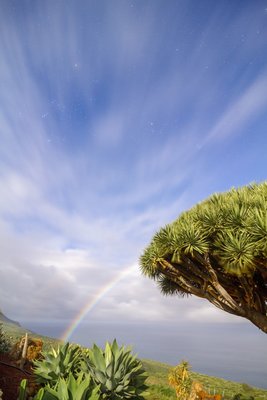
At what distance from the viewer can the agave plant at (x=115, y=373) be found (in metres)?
6.13

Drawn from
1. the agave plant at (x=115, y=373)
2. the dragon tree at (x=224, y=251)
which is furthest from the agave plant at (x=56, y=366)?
the dragon tree at (x=224, y=251)

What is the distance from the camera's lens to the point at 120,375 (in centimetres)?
631

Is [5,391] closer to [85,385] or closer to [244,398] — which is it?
[85,385]

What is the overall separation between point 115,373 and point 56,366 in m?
1.65

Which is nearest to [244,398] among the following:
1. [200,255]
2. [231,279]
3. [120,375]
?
[231,279]

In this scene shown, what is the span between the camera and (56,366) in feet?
23.5

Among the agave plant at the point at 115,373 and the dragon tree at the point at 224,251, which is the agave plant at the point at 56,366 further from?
the dragon tree at the point at 224,251

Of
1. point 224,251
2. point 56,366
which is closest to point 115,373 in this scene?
point 56,366

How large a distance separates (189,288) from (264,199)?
4962mm

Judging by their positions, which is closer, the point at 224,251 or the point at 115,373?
the point at 115,373

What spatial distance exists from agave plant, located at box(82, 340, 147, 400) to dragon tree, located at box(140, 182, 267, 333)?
20.0 ft

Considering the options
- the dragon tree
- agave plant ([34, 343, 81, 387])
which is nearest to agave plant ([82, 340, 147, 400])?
agave plant ([34, 343, 81, 387])

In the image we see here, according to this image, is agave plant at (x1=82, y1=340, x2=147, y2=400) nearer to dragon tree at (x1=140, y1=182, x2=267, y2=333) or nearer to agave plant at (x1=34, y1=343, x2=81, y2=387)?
agave plant at (x1=34, y1=343, x2=81, y2=387)

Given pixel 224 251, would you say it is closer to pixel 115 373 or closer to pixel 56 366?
pixel 115 373
